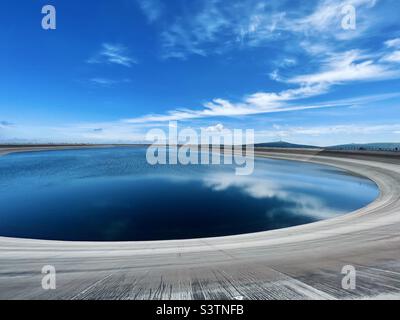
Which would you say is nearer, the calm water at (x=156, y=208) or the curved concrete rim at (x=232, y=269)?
the curved concrete rim at (x=232, y=269)

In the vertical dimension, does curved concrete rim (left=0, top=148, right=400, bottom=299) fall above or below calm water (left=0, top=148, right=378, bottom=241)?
above

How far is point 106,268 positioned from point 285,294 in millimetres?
5533

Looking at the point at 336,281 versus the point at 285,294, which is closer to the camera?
the point at 285,294

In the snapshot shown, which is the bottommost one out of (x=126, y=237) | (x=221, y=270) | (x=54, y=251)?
(x=126, y=237)

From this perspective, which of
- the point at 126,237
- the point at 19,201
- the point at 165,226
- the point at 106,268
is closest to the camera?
the point at 106,268

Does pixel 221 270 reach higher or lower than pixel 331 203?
higher

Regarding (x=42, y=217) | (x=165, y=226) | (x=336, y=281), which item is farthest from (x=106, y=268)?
(x=42, y=217)

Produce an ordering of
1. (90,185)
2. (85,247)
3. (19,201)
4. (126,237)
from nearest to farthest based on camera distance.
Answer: (85,247) < (126,237) < (19,201) < (90,185)

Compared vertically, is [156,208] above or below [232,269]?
below

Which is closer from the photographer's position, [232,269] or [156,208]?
[232,269]

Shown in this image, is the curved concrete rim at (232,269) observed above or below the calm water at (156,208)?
above

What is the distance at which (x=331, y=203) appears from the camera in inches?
1004

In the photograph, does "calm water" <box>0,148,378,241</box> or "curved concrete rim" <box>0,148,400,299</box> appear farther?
"calm water" <box>0,148,378,241</box>
